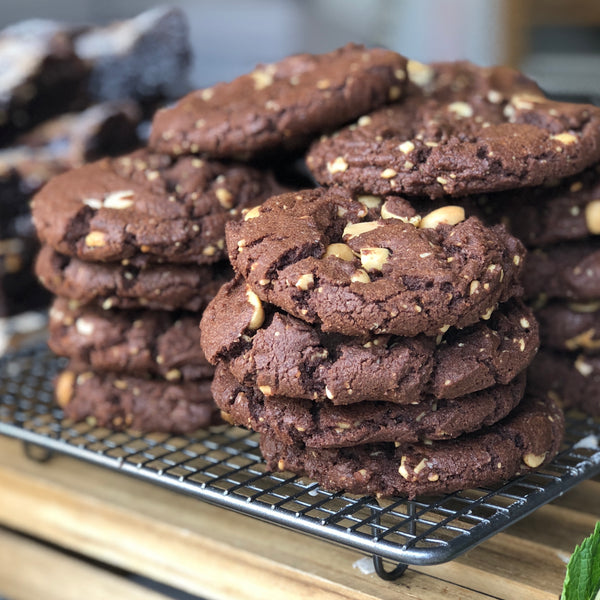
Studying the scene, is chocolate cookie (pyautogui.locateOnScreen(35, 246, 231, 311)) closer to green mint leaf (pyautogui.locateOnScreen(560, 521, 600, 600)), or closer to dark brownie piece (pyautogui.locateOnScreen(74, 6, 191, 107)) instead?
green mint leaf (pyautogui.locateOnScreen(560, 521, 600, 600))

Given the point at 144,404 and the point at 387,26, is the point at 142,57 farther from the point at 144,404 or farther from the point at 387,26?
the point at 387,26

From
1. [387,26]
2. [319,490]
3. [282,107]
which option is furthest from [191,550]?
[387,26]

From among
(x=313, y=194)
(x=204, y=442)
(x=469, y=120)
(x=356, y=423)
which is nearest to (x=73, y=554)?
(x=204, y=442)

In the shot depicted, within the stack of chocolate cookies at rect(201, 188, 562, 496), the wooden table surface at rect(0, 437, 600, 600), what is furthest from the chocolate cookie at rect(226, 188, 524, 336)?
the wooden table surface at rect(0, 437, 600, 600)

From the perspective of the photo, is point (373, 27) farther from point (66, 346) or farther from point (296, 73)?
point (66, 346)

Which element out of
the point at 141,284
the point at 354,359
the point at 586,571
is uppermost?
the point at 354,359
